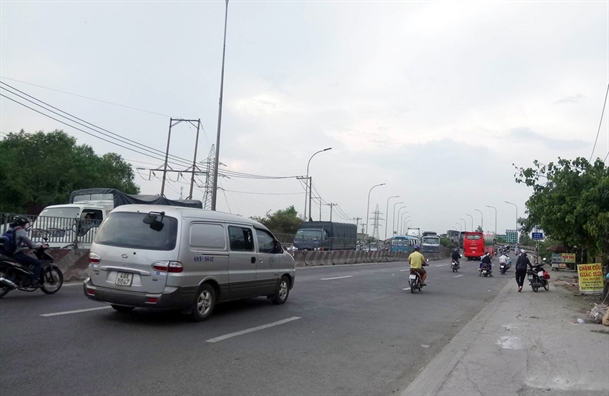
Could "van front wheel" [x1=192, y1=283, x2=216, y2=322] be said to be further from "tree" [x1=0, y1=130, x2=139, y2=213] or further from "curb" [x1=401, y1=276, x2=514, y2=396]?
"tree" [x1=0, y1=130, x2=139, y2=213]

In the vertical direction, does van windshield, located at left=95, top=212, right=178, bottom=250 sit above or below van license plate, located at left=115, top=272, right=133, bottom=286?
above

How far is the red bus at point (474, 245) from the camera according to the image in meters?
58.8

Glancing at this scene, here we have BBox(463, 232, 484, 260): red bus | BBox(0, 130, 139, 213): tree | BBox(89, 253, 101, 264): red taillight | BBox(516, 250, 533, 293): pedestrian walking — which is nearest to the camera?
BBox(89, 253, 101, 264): red taillight

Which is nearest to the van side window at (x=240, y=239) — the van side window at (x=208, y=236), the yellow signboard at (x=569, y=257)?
the van side window at (x=208, y=236)

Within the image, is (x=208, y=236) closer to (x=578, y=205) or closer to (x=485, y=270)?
(x=578, y=205)

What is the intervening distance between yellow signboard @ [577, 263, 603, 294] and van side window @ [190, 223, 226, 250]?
1296cm

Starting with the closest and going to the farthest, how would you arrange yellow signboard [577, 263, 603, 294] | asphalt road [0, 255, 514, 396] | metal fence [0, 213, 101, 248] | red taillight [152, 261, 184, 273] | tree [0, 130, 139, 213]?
asphalt road [0, 255, 514, 396] < red taillight [152, 261, 184, 273] < metal fence [0, 213, 101, 248] < yellow signboard [577, 263, 603, 294] < tree [0, 130, 139, 213]

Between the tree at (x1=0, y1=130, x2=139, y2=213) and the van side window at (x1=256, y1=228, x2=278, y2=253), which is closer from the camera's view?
the van side window at (x1=256, y1=228, x2=278, y2=253)

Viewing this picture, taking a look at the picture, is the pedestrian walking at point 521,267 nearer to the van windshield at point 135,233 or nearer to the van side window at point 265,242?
the van side window at point 265,242

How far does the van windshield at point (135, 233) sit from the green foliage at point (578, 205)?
11.0 meters

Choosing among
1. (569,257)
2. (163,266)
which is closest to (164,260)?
(163,266)

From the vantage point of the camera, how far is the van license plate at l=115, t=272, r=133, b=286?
28.9 feet

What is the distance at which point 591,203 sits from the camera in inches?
595

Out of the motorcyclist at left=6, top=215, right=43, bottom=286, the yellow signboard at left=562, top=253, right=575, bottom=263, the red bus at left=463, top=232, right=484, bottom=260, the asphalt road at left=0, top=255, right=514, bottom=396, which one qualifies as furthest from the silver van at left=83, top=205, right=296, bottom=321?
the red bus at left=463, top=232, right=484, bottom=260
